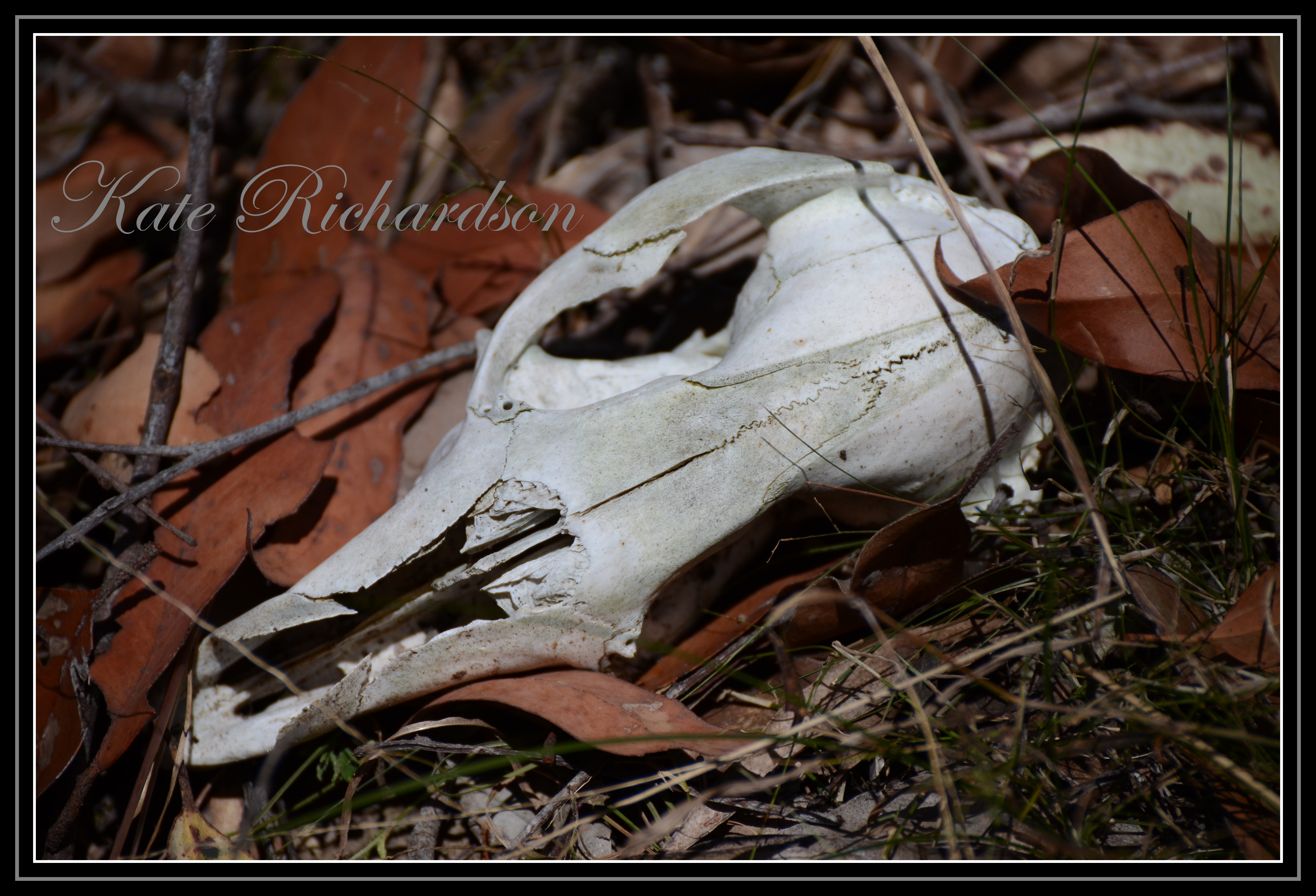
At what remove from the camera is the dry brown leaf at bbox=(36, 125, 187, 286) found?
6.72ft

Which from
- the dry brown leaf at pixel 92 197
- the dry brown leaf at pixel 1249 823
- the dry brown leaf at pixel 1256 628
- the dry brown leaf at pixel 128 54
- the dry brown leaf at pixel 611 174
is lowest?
the dry brown leaf at pixel 1249 823

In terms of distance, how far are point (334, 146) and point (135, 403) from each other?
875mm

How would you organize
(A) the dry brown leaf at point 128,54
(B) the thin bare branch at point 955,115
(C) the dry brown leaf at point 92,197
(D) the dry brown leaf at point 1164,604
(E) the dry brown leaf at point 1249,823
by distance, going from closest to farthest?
(E) the dry brown leaf at point 1249,823, (D) the dry brown leaf at point 1164,604, (B) the thin bare branch at point 955,115, (C) the dry brown leaf at point 92,197, (A) the dry brown leaf at point 128,54

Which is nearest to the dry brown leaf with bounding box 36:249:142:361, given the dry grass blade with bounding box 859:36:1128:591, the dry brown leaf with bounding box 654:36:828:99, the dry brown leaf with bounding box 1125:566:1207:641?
the dry brown leaf with bounding box 654:36:828:99

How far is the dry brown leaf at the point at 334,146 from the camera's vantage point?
6.70 feet

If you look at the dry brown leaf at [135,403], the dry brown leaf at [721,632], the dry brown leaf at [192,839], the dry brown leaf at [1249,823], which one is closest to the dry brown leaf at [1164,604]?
the dry brown leaf at [1249,823]

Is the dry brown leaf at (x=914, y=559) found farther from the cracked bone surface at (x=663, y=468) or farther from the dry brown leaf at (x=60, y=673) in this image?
the dry brown leaf at (x=60, y=673)

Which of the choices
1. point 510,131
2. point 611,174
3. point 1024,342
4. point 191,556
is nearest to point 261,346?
point 191,556

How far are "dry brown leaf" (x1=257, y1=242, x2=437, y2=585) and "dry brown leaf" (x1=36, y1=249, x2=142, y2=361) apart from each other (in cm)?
66

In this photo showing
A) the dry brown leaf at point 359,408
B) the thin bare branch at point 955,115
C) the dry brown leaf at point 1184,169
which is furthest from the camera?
the thin bare branch at point 955,115

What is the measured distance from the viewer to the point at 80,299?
2.04 meters

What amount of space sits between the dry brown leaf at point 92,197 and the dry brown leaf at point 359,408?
676mm
